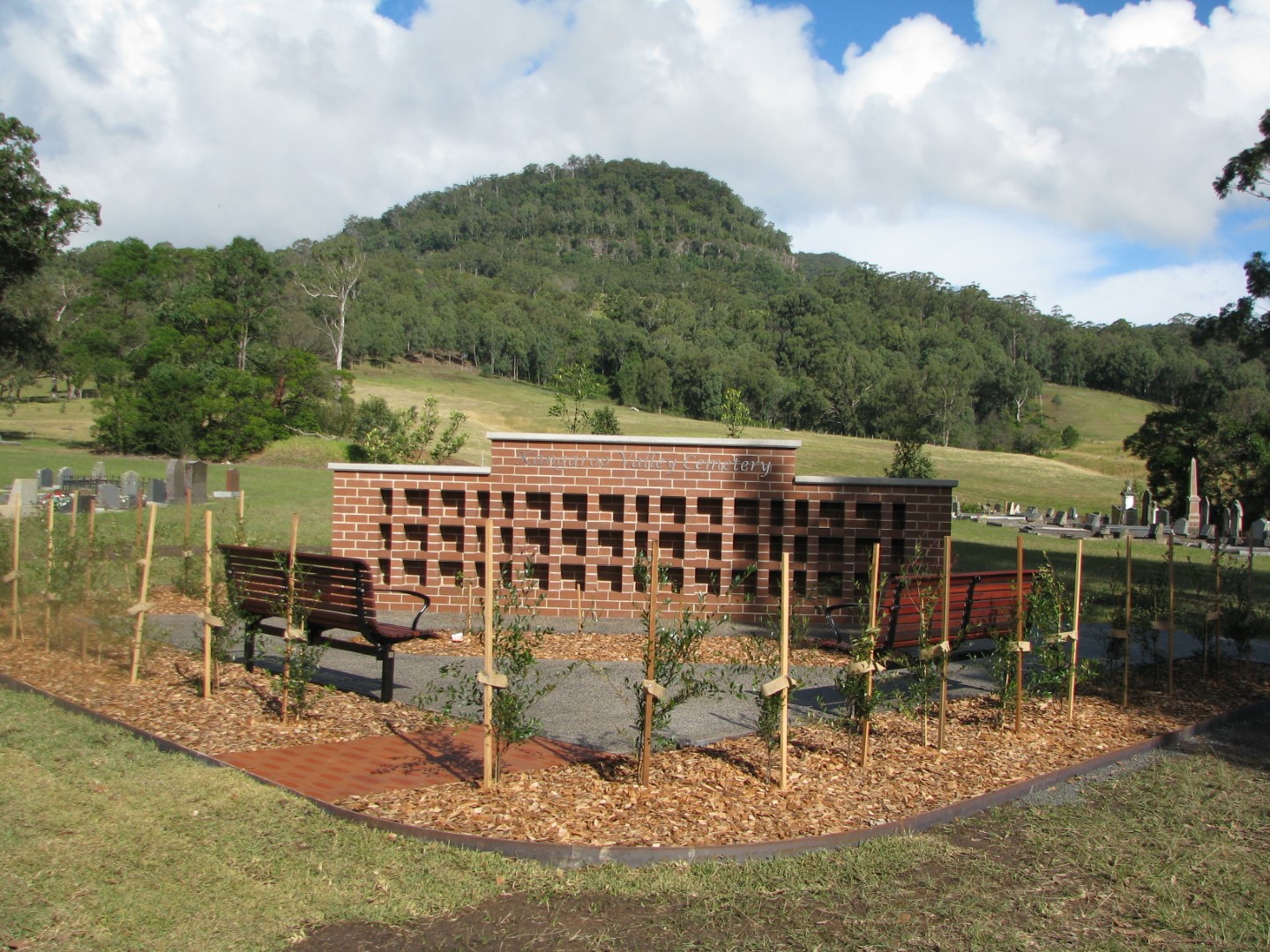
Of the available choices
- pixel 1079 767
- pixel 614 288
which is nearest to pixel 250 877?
pixel 1079 767

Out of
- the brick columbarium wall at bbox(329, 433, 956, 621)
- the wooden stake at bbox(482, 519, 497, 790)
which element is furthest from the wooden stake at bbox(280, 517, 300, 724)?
the brick columbarium wall at bbox(329, 433, 956, 621)

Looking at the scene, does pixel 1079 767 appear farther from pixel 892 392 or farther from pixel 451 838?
pixel 892 392

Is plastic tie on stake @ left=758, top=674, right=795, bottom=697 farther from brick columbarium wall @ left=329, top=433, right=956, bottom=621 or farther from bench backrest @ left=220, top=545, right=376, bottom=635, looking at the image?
brick columbarium wall @ left=329, top=433, right=956, bottom=621

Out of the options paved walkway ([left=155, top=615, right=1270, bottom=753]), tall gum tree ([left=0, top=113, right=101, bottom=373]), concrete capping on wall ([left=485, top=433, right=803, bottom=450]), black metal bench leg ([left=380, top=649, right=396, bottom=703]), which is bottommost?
paved walkway ([left=155, top=615, right=1270, bottom=753])

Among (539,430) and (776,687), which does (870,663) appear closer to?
(776,687)

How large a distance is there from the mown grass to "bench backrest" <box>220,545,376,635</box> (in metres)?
1.91

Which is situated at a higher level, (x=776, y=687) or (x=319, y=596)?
(x=319, y=596)

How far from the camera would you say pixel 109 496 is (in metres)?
24.2

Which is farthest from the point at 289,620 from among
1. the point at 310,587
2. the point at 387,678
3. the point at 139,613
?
the point at 139,613

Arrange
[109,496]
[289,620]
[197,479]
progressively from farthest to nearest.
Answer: [197,479]
[109,496]
[289,620]

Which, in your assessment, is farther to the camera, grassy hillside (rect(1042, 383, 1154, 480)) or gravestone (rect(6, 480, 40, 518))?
grassy hillside (rect(1042, 383, 1154, 480))

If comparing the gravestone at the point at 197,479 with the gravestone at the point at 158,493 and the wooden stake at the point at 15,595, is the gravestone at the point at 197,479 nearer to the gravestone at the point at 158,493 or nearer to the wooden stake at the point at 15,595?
the gravestone at the point at 158,493

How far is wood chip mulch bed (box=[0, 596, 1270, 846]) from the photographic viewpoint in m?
4.81

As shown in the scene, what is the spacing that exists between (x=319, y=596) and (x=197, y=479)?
1981 cm
